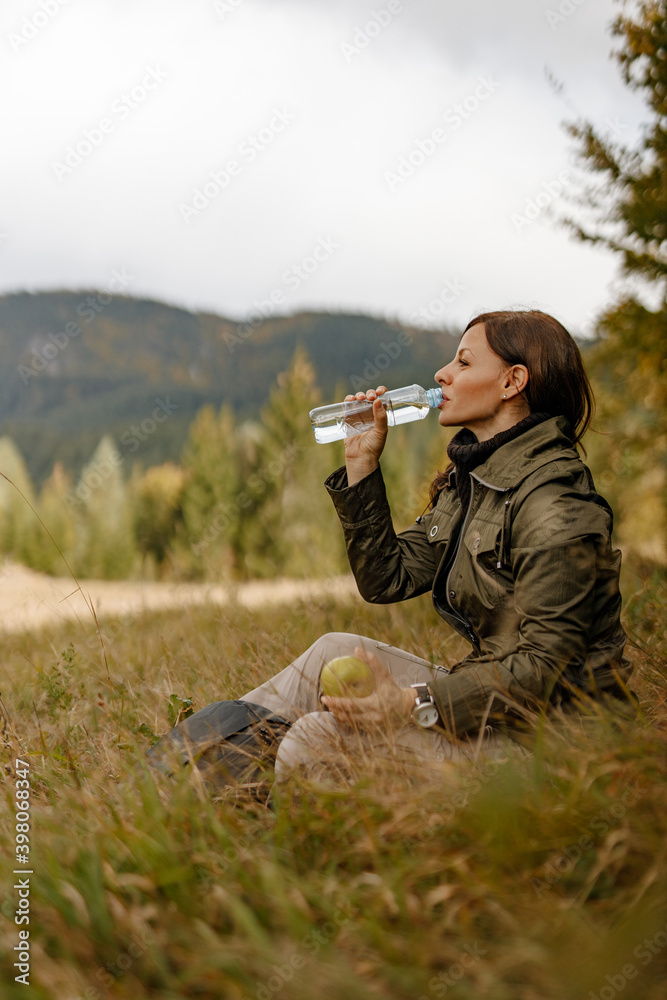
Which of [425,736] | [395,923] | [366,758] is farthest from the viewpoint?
[425,736]

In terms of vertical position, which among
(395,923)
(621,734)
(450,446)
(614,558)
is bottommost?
(395,923)

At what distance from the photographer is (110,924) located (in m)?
1.61

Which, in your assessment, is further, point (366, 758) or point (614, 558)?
point (614, 558)

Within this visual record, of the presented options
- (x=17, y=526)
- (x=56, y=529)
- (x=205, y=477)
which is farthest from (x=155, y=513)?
(x=17, y=526)

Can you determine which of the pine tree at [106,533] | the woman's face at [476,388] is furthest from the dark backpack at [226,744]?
the pine tree at [106,533]

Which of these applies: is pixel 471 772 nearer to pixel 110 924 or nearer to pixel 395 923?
pixel 395 923

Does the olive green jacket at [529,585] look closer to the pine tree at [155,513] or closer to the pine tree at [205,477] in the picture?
the pine tree at [205,477]

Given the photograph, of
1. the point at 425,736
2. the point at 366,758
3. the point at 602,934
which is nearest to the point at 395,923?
the point at 602,934

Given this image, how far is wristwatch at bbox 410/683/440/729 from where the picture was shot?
2.26 metres

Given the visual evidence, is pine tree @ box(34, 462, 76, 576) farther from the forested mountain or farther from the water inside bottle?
the forested mountain

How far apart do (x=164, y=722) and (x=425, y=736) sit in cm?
124

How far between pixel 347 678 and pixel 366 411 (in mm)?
1082

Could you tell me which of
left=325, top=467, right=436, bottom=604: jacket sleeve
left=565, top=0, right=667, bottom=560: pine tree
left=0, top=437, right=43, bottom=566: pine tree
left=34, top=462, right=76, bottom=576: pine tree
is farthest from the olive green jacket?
left=0, top=437, right=43, bottom=566: pine tree

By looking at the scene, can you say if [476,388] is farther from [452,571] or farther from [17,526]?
[17,526]
